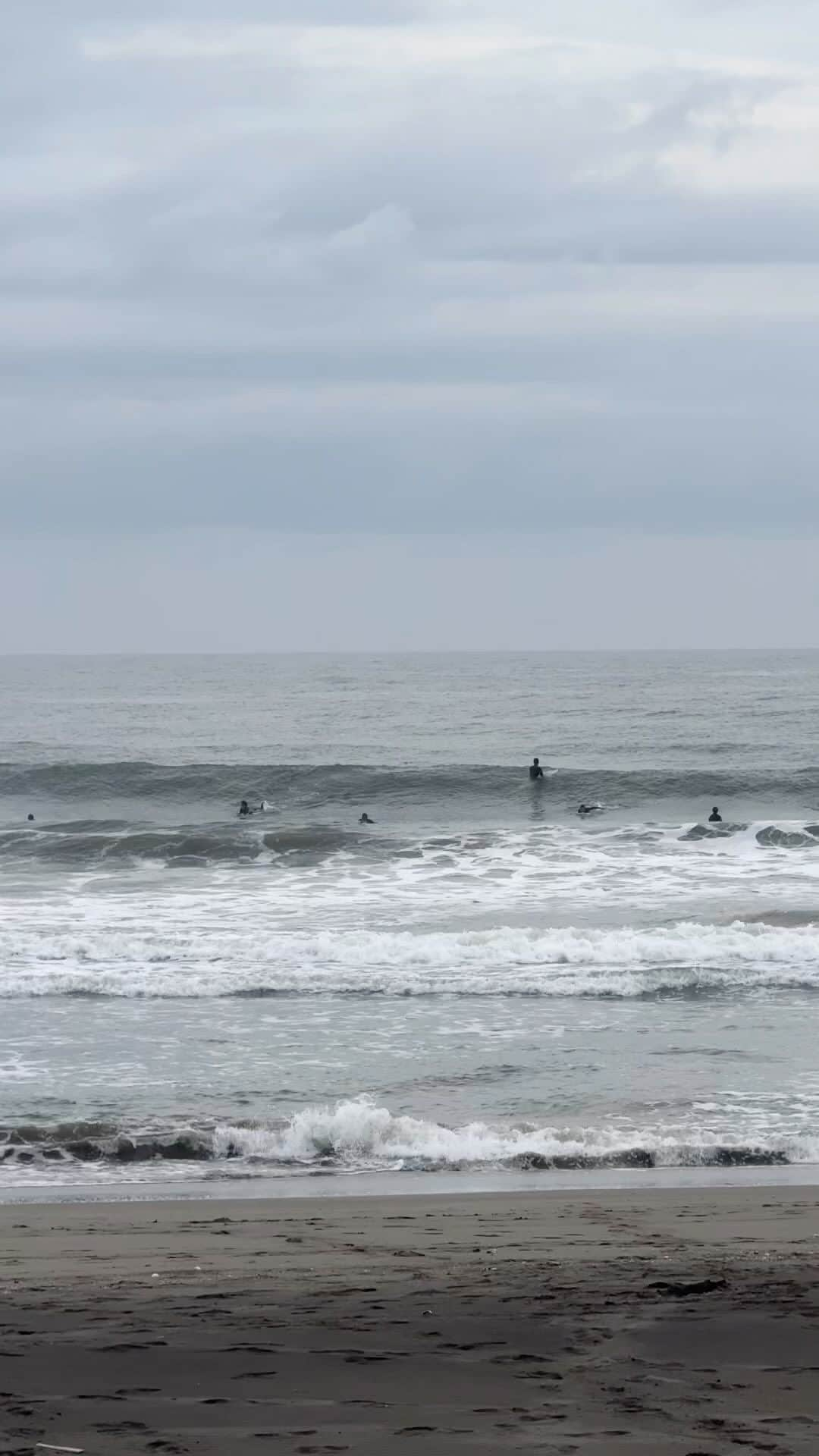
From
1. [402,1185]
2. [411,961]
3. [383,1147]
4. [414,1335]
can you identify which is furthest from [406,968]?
[414,1335]

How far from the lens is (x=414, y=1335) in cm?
528

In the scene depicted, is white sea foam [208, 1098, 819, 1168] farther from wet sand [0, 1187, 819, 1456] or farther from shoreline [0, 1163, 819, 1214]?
wet sand [0, 1187, 819, 1456]

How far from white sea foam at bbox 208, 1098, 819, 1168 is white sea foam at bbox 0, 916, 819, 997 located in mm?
5540

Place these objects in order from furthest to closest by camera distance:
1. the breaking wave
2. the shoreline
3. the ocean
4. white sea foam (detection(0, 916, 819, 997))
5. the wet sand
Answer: white sea foam (detection(0, 916, 819, 997)) → the ocean → the breaking wave → the shoreline → the wet sand

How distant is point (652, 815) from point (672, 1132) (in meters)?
24.9

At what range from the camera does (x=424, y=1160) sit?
1032cm

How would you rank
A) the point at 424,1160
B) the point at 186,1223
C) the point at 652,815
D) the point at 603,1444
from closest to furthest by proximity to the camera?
1. the point at 603,1444
2. the point at 186,1223
3. the point at 424,1160
4. the point at 652,815

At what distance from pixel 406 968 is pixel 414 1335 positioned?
12.5 meters

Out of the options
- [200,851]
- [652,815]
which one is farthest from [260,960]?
[652,815]

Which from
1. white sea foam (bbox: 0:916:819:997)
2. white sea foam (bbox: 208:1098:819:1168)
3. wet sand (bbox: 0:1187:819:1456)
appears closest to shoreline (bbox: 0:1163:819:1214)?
white sea foam (bbox: 208:1098:819:1168)

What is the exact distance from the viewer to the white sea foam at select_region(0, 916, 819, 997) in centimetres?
1653

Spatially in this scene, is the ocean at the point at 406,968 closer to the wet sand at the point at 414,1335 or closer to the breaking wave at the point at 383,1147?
the breaking wave at the point at 383,1147

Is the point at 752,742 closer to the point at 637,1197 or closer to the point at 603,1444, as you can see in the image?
the point at 637,1197

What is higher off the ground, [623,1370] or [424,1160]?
[623,1370]
